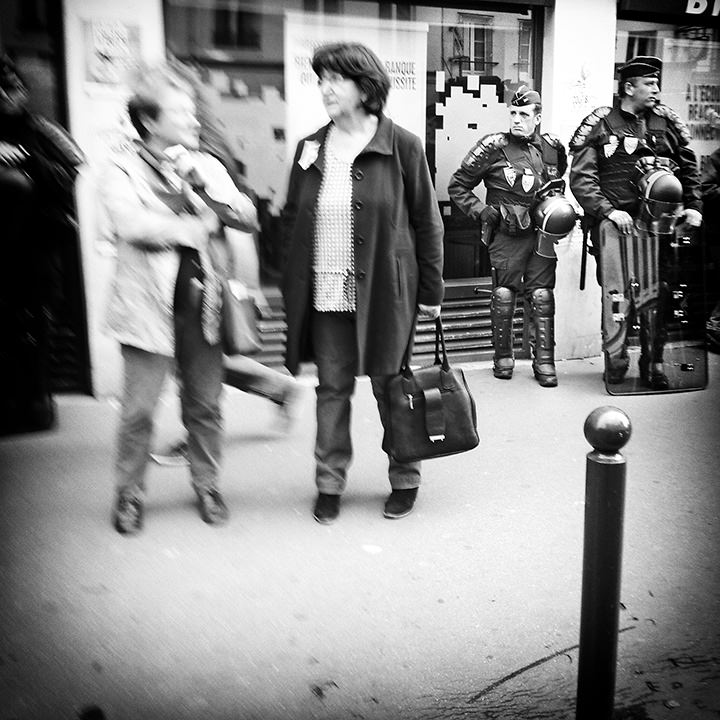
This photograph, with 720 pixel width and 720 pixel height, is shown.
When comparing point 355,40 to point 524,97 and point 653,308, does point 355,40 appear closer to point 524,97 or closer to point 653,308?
point 524,97

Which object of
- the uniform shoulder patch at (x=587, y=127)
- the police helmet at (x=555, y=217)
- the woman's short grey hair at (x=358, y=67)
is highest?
the woman's short grey hair at (x=358, y=67)

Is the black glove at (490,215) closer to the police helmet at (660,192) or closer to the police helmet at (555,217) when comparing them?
the police helmet at (555,217)

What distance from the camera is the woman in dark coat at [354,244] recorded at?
142 inches

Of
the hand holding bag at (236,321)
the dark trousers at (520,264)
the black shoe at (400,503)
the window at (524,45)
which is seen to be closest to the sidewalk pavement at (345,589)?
the black shoe at (400,503)

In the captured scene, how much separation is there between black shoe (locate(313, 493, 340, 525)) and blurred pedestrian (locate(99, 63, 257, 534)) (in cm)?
48

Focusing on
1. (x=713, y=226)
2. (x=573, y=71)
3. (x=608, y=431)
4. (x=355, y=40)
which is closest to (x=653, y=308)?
(x=713, y=226)

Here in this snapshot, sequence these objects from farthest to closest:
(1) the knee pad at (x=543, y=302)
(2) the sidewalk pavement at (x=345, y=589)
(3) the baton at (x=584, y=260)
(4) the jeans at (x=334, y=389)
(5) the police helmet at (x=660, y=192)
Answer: (3) the baton at (x=584, y=260) → (1) the knee pad at (x=543, y=302) → (5) the police helmet at (x=660, y=192) → (4) the jeans at (x=334, y=389) → (2) the sidewalk pavement at (x=345, y=589)

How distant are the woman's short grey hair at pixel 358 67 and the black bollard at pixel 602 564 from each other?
1.71 m

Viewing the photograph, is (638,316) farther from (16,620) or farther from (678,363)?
(16,620)

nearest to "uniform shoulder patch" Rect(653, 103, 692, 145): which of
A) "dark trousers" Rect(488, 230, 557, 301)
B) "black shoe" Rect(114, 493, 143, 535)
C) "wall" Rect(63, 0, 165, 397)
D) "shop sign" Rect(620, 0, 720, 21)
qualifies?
"shop sign" Rect(620, 0, 720, 21)

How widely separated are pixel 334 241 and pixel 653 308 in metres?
2.98

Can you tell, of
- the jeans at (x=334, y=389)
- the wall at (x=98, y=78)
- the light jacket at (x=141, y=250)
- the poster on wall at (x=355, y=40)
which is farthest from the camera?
the poster on wall at (x=355, y=40)

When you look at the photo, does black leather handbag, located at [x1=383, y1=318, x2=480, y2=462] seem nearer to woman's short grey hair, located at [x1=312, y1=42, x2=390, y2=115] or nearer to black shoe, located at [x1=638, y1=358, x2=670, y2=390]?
woman's short grey hair, located at [x1=312, y1=42, x2=390, y2=115]

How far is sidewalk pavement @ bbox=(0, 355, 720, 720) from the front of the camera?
8.66ft
